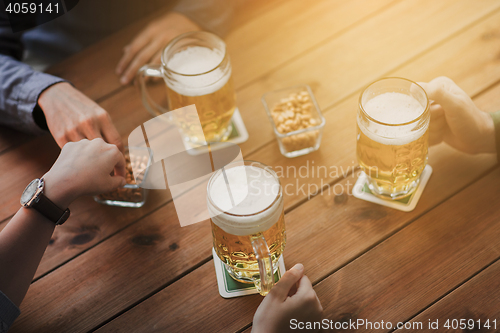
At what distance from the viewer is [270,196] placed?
82cm

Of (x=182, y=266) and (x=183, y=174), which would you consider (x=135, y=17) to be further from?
(x=182, y=266)

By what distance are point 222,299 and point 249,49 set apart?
85cm

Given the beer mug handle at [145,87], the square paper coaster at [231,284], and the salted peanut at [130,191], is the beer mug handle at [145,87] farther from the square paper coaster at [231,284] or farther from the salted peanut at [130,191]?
the square paper coaster at [231,284]

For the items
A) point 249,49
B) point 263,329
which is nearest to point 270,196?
point 263,329

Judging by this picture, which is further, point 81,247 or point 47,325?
point 81,247

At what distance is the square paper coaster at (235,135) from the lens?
46.8 inches

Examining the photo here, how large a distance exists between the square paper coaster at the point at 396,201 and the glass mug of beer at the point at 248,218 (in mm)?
286

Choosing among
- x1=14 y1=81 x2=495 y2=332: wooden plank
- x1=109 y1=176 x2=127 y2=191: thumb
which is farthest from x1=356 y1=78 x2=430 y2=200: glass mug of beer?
x1=109 y1=176 x2=127 y2=191: thumb

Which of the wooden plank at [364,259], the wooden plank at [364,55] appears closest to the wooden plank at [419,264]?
the wooden plank at [364,259]

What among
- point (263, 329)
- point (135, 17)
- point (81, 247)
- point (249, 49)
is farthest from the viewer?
point (135, 17)

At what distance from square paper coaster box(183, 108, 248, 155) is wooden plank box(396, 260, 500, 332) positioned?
647mm

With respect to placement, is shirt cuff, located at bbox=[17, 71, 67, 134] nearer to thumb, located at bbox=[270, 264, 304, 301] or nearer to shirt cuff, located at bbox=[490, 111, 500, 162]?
thumb, located at bbox=[270, 264, 304, 301]

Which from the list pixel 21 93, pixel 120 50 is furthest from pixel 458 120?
pixel 21 93

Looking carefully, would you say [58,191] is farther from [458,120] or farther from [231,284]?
[458,120]
